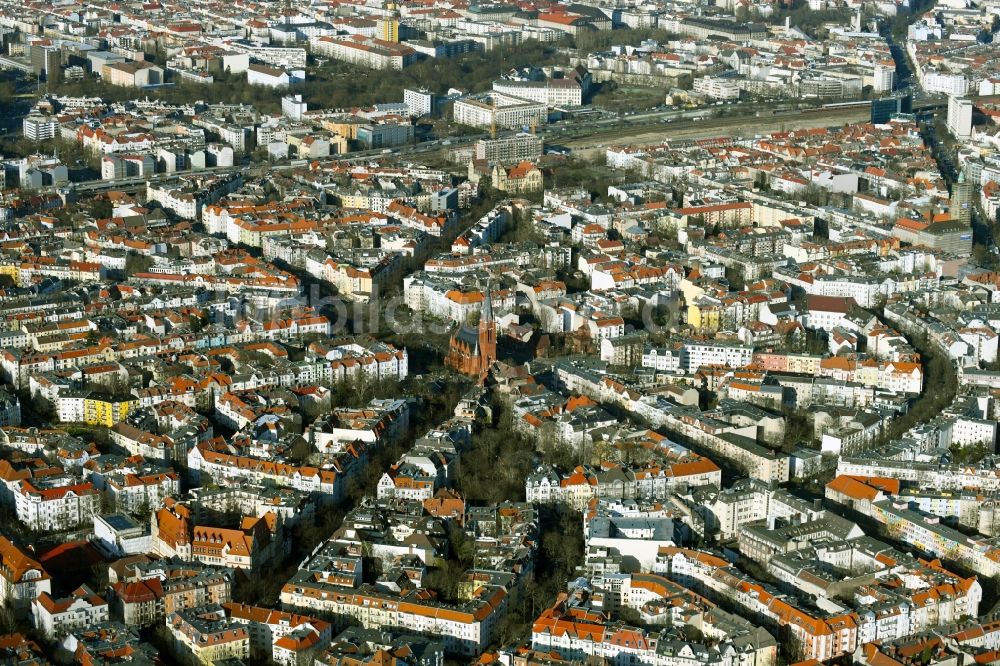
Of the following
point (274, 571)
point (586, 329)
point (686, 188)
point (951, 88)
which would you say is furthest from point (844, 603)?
point (951, 88)

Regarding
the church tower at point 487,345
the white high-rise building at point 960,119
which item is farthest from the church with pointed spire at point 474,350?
the white high-rise building at point 960,119

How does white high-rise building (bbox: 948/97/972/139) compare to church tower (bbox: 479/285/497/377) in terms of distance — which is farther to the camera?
white high-rise building (bbox: 948/97/972/139)

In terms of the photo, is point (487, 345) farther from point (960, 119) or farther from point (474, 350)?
point (960, 119)

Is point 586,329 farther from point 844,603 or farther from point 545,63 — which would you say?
point 545,63

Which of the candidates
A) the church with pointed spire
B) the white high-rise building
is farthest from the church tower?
the white high-rise building

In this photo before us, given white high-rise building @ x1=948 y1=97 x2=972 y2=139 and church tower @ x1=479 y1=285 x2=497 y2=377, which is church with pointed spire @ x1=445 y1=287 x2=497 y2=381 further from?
white high-rise building @ x1=948 y1=97 x2=972 y2=139

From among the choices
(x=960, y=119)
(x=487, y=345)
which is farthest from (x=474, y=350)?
(x=960, y=119)

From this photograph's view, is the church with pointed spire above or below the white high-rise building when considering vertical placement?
below

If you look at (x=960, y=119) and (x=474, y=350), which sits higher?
(x=960, y=119)
